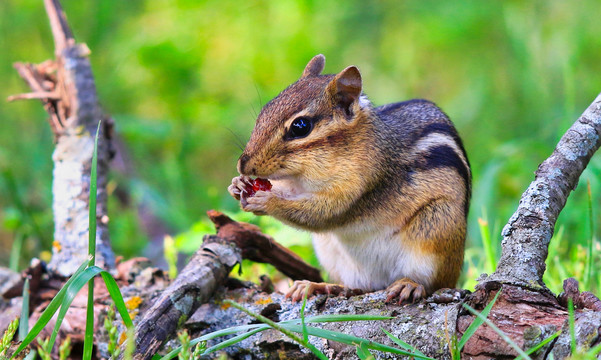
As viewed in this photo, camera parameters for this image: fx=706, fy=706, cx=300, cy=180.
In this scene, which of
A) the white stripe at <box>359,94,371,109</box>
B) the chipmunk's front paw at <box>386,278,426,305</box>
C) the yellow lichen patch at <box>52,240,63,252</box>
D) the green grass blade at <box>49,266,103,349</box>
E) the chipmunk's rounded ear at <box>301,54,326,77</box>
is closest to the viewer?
the green grass blade at <box>49,266,103,349</box>

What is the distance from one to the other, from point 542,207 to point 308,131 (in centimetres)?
97

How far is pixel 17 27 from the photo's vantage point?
6.66 m

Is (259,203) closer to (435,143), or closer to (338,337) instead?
(435,143)

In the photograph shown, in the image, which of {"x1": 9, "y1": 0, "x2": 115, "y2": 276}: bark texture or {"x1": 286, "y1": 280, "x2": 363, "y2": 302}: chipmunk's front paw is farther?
{"x1": 9, "y1": 0, "x2": 115, "y2": 276}: bark texture

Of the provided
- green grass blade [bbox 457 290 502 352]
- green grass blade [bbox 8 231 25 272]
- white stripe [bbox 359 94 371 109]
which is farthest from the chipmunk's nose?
green grass blade [bbox 8 231 25 272]

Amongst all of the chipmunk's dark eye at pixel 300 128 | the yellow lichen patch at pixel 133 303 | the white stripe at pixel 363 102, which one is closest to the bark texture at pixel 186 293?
the yellow lichen patch at pixel 133 303

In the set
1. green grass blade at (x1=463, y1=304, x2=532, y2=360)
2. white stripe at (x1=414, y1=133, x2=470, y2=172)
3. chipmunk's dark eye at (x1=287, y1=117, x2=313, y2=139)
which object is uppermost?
chipmunk's dark eye at (x1=287, y1=117, x2=313, y2=139)

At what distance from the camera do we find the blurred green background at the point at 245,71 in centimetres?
557

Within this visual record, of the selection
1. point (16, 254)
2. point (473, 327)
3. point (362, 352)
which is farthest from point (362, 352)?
point (16, 254)

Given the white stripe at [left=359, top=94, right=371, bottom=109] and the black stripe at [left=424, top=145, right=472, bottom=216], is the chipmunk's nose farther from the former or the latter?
the black stripe at [left=424, top=145, right=472, bottom=216]

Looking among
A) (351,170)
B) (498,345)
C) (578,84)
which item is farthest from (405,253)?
(578,84)

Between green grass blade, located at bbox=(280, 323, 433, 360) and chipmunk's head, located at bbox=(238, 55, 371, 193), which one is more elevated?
chipmunk's head, located at bbox=(238, 55, 371, 193)

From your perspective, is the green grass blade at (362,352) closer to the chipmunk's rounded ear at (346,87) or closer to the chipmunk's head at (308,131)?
the chipmunk's head at (308,131)

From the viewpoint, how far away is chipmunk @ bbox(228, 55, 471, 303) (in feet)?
9.44
